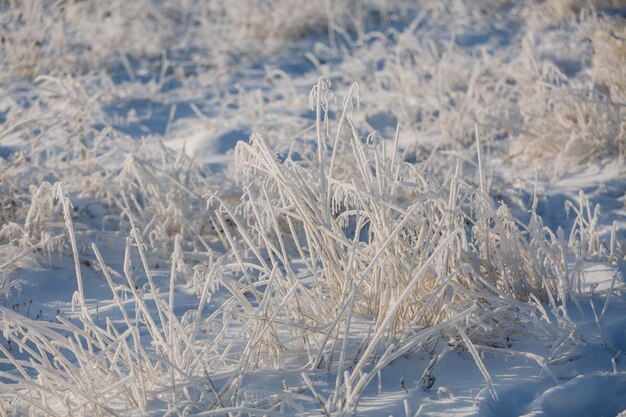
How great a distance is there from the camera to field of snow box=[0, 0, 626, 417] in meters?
1.72

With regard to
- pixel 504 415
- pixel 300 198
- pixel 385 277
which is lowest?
pixel 504 415

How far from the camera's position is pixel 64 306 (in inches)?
100

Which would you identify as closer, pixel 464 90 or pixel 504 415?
pixel 504 415

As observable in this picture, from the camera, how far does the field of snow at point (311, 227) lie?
67.7 inches

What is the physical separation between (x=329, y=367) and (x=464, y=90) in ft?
10.2

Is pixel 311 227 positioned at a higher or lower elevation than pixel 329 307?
higher

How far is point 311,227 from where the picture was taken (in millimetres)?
1930

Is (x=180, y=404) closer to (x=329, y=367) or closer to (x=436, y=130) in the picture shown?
(x=329, y=367)

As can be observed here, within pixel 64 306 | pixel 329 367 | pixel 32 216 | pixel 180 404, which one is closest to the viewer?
pixel 180 404

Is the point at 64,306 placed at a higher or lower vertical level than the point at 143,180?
lower

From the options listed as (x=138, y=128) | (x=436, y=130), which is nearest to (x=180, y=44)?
(x=138, y=128)

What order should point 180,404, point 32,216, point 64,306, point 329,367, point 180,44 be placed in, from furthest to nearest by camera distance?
point 180,44, point 32,216, point 64,306, point 329,367, point 180,404

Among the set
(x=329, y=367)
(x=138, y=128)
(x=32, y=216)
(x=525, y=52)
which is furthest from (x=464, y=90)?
(x=329, y=367)

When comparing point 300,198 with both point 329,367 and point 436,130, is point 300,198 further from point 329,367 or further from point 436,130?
point 436,130
